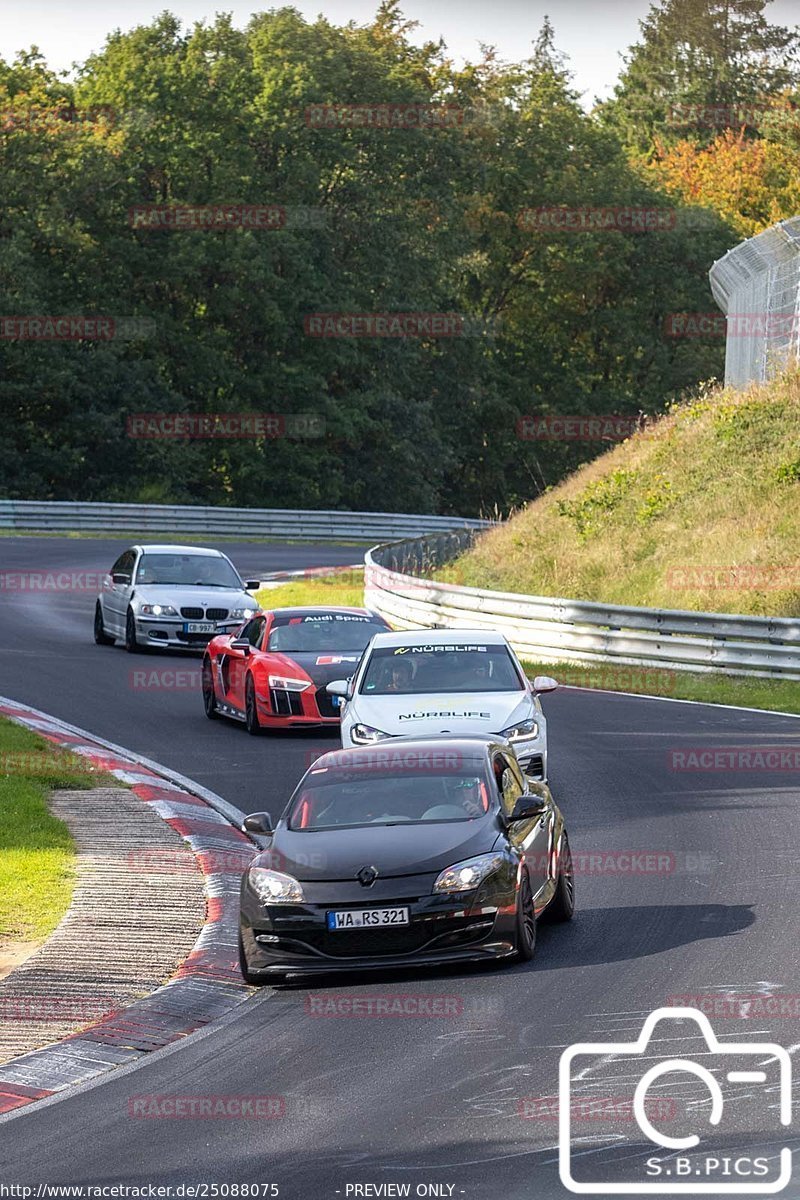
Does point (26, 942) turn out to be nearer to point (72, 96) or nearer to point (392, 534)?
point (392, 534)

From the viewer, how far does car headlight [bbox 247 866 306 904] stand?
1047cm

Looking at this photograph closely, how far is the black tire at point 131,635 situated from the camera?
28547 mm

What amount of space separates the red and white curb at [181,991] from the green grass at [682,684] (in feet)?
31.6

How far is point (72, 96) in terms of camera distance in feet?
233

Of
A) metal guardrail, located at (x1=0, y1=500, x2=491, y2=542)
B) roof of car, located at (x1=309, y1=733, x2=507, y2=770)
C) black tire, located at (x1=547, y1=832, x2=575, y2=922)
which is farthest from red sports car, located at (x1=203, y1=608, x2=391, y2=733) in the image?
metal guardrail, located at (x1=0, y1=500, x2=491, y2=542)

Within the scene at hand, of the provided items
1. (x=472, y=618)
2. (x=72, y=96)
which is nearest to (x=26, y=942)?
(x=472, y=618)

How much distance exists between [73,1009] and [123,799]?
6.61 meters

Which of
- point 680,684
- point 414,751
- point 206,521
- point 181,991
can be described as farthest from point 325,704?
point 206,521

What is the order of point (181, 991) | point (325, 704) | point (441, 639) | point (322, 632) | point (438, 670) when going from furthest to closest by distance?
point (322, 632) → point (325, 704) → point (441, 639) → point (438, 670) → point (181, 991)

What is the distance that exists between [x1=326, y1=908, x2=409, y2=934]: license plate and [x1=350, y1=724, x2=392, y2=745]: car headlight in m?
5.46

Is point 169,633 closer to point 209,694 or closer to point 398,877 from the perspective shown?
point 209,694

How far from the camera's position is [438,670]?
56.1 ft

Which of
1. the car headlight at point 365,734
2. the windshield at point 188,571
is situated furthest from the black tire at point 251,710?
the windshield at point 188,571

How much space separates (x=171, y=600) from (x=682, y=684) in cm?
803
